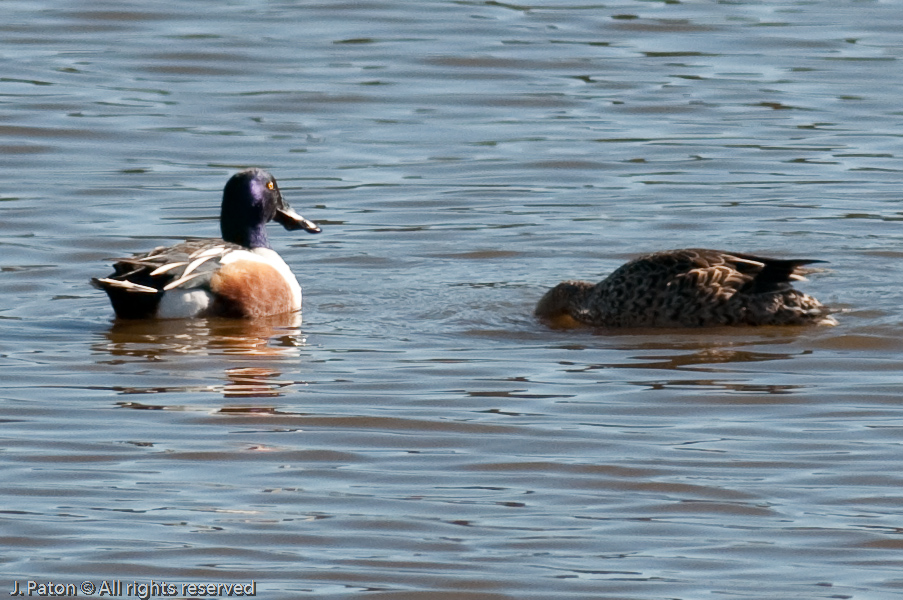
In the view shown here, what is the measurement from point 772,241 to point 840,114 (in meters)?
3.98

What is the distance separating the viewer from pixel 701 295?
9680mm

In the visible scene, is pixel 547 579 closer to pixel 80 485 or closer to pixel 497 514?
pixel 497 514

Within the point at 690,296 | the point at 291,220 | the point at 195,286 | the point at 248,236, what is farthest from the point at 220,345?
the point at 690,296

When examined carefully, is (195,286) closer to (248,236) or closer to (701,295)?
(248,236)

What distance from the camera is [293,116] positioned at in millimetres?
15688

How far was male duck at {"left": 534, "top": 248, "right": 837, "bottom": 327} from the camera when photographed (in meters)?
9.61

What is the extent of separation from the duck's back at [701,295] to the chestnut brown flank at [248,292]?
1625 mm

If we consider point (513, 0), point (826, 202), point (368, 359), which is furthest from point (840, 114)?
point (368, 359)

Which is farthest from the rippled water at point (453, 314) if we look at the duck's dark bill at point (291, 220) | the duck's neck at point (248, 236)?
the duck's neck at point (248, 236)

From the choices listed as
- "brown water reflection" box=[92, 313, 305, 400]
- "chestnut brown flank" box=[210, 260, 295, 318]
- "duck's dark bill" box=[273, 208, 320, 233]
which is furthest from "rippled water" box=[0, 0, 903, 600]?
"duck's dark bill" box=[273, 208, 320, 233]

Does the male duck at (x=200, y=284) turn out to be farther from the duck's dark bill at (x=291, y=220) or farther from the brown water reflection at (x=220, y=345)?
the duck's dark bill at (x=291, y=220)

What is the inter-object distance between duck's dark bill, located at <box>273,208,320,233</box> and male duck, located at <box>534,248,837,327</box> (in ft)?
6.25

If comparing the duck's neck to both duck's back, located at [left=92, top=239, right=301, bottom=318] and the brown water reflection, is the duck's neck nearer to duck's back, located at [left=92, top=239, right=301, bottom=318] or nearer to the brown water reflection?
duck's back, located at [left=92, top=239, right=301, bottom=318]

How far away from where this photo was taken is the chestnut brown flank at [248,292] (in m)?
10.2
